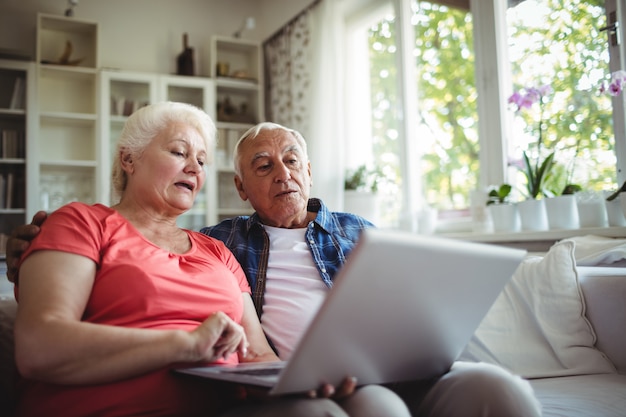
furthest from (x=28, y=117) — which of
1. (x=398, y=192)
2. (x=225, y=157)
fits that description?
(x=398, y=192)

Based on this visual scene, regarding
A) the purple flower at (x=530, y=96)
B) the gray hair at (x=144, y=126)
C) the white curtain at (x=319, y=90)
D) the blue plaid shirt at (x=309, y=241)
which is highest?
the white curtain at (x=319, y=90)

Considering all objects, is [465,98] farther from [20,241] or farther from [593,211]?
[20,241]

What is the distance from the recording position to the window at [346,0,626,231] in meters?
2.34

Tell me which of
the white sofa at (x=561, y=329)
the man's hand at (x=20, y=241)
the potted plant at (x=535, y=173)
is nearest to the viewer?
the man's hand at (x=20, y=241)

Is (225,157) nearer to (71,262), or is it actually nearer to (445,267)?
(71,262)

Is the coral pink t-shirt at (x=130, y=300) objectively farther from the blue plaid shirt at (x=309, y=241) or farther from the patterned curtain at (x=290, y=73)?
the patterned curtain at (x=290, y=73)

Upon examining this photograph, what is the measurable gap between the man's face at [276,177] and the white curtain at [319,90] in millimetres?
2079

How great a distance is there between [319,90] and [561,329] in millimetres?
2740

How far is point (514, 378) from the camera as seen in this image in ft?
3.10

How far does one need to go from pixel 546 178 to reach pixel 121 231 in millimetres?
1928

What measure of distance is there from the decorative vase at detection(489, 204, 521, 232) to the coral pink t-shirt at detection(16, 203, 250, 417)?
1.61 meters

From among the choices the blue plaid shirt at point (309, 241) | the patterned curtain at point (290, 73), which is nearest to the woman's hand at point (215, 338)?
the blue plaid shirt at point (309, 241)

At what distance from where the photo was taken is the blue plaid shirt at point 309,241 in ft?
4.83

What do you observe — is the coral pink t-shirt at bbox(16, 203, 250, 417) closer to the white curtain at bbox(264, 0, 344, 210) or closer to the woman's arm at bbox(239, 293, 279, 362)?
the woman's arm at bbox(239, 293, 279, 362)
